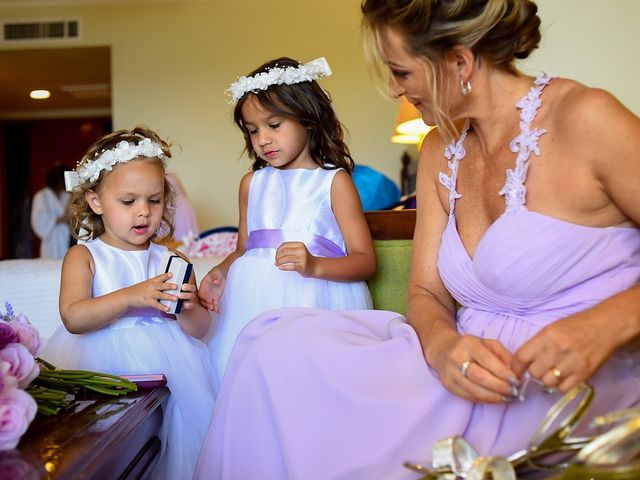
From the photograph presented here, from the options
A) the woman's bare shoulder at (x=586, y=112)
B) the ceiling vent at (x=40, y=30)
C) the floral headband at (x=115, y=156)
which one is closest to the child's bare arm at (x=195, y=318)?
the floral headband at (x=115, y=156)

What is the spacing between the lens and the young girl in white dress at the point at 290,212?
2.06m

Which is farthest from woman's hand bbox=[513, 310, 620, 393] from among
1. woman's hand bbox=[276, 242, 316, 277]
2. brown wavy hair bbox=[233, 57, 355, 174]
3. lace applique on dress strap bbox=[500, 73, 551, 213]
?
brown wavy hair bbox=[233, 57, 355, 174]

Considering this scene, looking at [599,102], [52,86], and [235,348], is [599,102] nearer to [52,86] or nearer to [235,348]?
[235,348]

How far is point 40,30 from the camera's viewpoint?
23.3 ft

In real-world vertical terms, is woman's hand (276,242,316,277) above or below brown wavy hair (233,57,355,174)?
below

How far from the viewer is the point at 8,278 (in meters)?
2.64

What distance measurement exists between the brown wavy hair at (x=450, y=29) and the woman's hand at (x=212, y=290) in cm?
91

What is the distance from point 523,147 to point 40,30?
22.6 ft

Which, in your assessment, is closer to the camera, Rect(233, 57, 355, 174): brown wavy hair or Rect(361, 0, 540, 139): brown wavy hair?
Rect(361, 0, 540, 139): brown wavy hair

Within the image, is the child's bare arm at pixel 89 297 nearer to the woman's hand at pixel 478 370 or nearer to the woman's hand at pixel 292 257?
the woman's hand at pixel 292 257

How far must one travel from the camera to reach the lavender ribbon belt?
6.99 ft

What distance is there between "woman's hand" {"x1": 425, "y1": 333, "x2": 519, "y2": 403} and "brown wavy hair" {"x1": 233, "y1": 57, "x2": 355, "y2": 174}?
1164 millimetres

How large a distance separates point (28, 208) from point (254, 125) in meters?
9.76

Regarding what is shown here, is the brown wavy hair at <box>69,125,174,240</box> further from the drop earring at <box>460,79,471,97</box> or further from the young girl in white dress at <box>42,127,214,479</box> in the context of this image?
the drop earring at <box>460,79,471,97</box>
